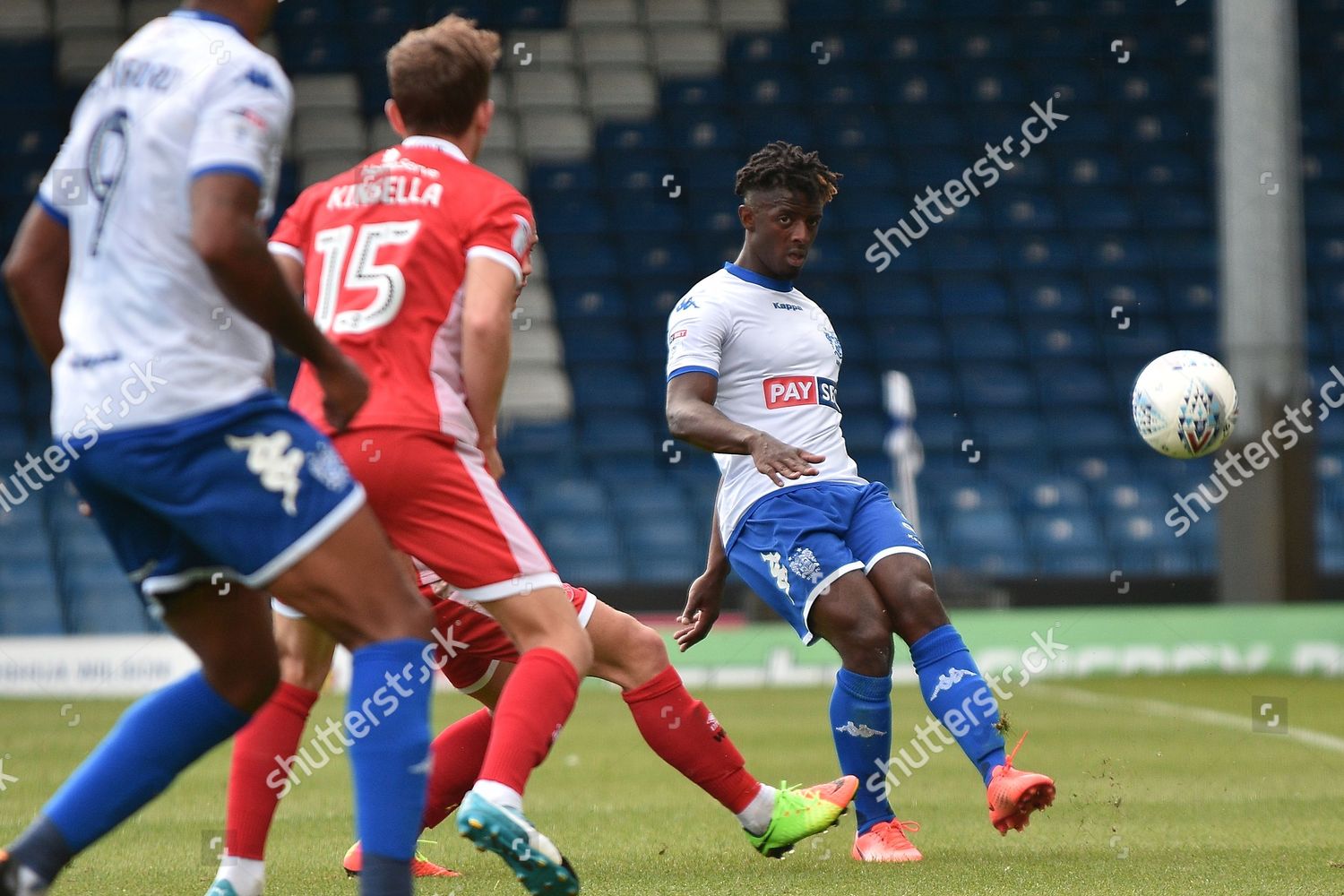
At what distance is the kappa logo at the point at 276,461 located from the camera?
114 inches

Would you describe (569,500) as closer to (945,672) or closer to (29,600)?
(29,600)

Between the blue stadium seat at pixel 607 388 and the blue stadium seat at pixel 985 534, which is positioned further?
the blue stadium seat at pixel 607 388

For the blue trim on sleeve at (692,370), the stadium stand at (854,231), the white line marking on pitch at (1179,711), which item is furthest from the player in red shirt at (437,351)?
the stadium stand at (854,231)

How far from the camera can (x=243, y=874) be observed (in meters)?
3.82

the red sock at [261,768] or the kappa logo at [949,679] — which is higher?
the red sock at [261,768]

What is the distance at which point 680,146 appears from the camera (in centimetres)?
1802

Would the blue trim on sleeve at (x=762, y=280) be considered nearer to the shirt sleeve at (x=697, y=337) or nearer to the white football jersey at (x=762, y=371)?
the white football jersey at (x=762, y=371)

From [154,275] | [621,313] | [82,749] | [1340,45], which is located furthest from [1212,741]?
[1340,45]

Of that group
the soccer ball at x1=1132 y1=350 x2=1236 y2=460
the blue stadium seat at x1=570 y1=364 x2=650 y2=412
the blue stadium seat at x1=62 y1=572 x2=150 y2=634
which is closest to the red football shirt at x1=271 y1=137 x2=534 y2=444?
the soccer ball at x1=1132 y1=350 x2=1236 y2=460

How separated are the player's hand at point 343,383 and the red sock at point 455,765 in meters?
1.86

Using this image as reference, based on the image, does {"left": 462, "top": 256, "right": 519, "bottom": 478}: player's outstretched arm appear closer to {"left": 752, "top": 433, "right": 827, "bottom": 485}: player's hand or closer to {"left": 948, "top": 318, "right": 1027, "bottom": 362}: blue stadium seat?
{"left": 752, "top": 433, "right": 827, "bottom": 485}: player's hand

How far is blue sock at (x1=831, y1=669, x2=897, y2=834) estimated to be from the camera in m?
5.04

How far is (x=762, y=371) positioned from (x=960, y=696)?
3.96 ft

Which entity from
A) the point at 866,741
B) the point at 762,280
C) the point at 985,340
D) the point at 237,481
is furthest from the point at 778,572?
the point at 985,340
